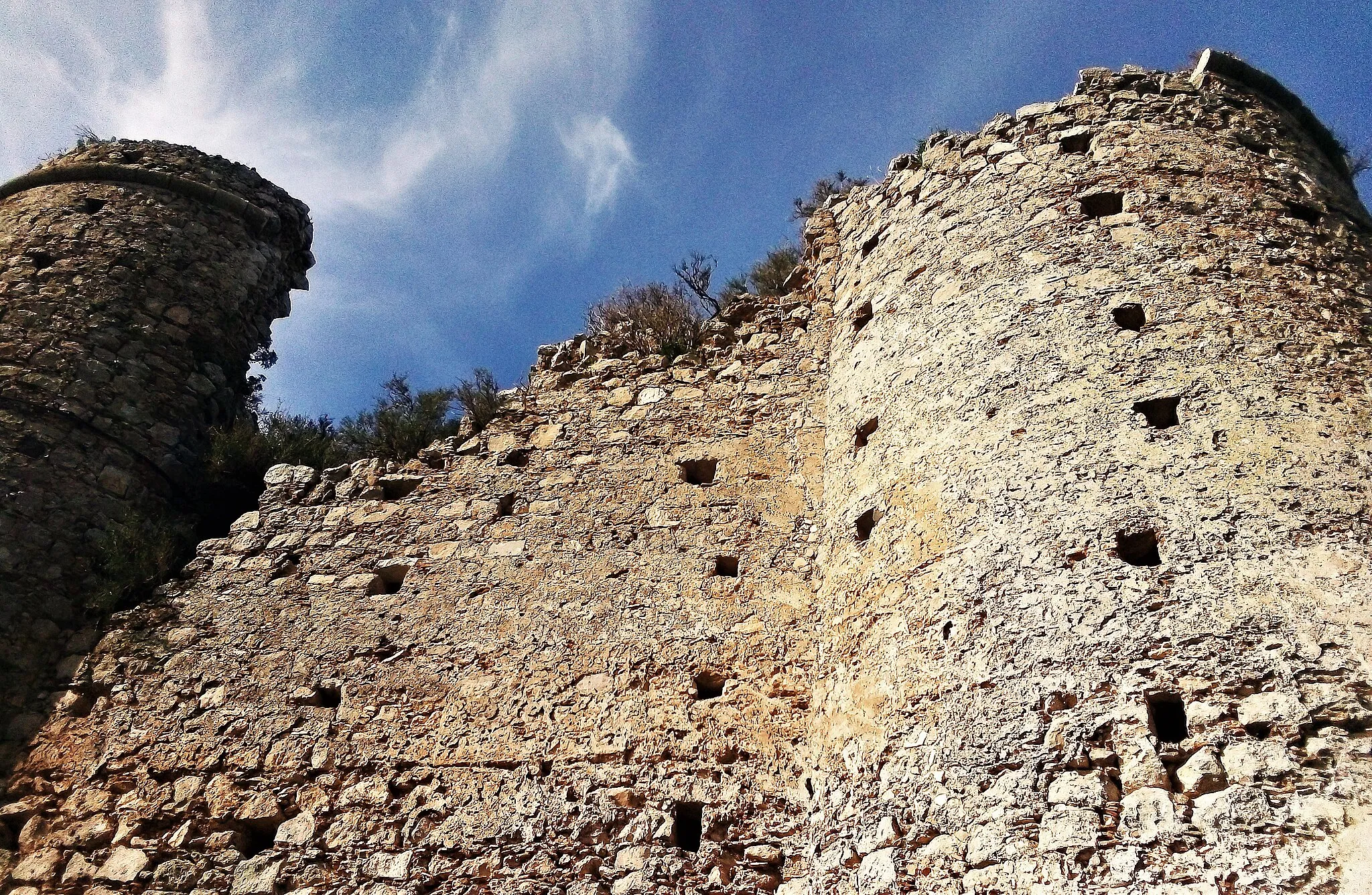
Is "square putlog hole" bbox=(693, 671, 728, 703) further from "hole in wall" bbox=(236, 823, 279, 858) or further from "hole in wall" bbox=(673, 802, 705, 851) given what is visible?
"hole in wall" bbox=(236, 823, 279, 858)

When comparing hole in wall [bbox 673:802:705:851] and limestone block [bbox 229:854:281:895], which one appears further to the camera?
limestone block [bbox 229:854:281:895]

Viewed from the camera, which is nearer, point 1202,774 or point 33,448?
point 1202,774

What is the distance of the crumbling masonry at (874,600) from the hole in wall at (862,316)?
2cm

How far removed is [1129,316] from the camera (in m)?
5.43

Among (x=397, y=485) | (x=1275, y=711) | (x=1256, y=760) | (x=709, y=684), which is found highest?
(x=397, y=485)

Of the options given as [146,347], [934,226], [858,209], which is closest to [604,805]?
[934,226]

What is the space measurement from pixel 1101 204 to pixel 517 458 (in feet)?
12.6

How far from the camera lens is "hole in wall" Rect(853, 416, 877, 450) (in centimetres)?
612

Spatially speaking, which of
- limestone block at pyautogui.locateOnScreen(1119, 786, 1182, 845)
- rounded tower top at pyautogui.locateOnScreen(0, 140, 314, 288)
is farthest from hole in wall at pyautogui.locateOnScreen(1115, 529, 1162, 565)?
rounded tower top at pyautogui.locateOnScreen(0, 140, 314, 288)

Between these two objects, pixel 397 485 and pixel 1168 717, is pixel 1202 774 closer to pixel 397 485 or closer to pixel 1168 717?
pixel 1168 717

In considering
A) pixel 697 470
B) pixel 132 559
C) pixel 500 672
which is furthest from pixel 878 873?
pixel 132 559

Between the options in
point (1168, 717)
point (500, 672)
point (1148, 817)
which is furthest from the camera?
point (500, 672)

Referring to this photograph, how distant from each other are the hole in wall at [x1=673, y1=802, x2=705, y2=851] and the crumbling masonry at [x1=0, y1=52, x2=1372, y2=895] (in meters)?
0.01

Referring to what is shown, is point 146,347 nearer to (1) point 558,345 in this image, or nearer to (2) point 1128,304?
(1) point 558,345
